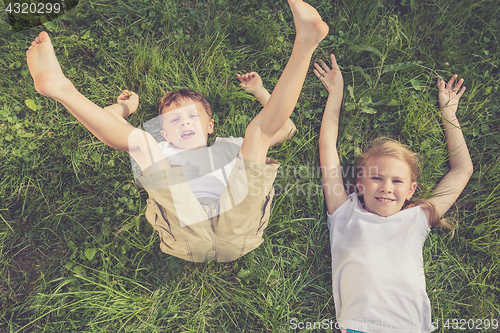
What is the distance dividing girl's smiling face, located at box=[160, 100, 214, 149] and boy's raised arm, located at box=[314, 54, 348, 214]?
1128 mm

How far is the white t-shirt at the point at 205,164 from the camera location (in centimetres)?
241

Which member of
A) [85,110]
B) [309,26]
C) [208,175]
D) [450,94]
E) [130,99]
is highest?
[309,26]

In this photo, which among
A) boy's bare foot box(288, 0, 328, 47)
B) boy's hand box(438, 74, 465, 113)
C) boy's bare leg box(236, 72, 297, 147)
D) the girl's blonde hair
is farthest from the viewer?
boy's hand box(438, 74, 465, 113)

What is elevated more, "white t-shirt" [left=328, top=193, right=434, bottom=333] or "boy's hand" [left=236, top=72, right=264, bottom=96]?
"boy's hand" [left=236, top=72, right=264, bottom=96]

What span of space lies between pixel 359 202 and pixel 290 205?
0.62m

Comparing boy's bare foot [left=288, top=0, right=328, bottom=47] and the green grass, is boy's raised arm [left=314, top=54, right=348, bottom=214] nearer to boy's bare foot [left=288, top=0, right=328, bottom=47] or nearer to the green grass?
the green grass

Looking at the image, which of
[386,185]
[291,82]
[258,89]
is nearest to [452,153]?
[386,185]

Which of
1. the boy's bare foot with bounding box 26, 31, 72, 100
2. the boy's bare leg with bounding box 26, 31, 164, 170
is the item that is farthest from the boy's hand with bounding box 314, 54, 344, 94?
the boy's bare foot with bounding box 26, 31, 72, 100

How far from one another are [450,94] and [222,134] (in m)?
2.30

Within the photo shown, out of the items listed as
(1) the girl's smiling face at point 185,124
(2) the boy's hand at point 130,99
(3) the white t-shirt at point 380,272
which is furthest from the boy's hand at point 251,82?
(3) the white t-shirt at point 380,272

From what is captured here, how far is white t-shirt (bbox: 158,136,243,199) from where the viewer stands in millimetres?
Answer: 2408

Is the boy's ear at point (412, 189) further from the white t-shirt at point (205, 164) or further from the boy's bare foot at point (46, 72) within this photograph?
the boy's bare foot at point (46, 72)

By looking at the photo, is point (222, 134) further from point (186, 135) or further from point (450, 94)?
point (450, 94)

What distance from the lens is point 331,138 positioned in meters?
2.73
